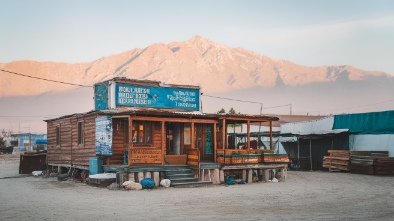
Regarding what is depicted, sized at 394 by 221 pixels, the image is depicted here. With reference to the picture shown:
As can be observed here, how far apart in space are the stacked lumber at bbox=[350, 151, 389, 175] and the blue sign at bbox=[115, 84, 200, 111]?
11306mm

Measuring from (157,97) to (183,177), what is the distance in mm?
7175

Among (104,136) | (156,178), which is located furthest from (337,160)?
(104,136)

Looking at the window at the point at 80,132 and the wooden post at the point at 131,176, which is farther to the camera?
the window at the point at 80,132

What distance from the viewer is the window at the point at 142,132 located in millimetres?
24859

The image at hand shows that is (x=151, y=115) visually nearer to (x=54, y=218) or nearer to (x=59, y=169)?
(x=59, y=169)

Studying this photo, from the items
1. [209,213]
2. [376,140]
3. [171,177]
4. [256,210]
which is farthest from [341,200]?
[376,140]

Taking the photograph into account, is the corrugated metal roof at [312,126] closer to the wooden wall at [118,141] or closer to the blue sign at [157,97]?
the blue sign at [157,97]

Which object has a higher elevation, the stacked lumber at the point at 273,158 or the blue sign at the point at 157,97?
the blue sign at the point at 157,97

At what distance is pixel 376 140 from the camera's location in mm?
33188

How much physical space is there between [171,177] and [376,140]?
18034 millimetres

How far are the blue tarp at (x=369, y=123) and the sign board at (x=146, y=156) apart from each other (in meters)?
17.8

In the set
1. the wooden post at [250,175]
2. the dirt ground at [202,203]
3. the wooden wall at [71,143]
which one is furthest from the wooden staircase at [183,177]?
the wooden wall at [71,143]

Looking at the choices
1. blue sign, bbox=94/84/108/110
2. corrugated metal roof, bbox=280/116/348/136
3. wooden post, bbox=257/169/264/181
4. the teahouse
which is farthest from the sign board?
corrugated metal roof, bbox=280/116/348/136

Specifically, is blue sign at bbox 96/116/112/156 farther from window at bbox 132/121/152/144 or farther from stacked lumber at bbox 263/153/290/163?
stacked lumber at bbox 263/153/290/163
